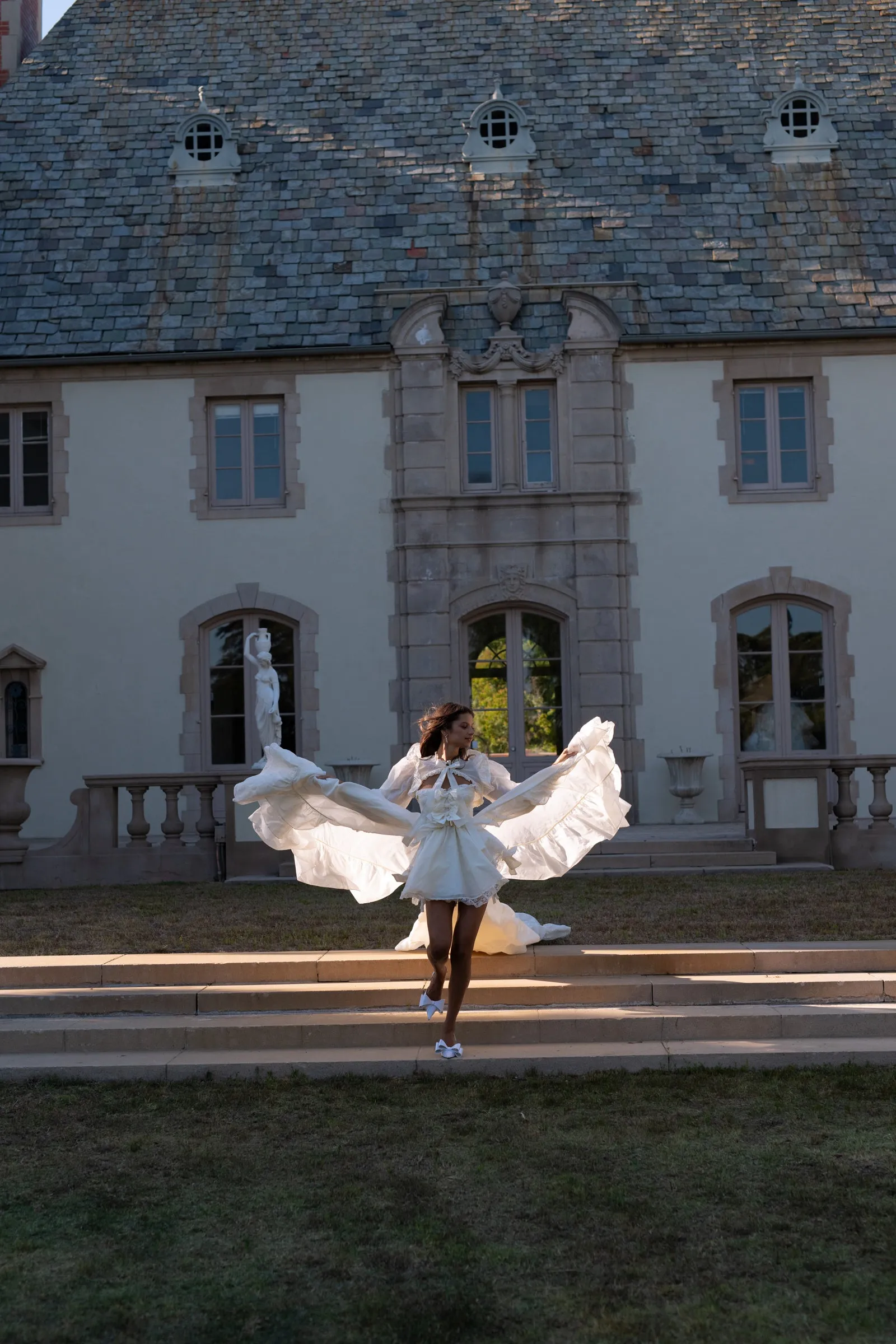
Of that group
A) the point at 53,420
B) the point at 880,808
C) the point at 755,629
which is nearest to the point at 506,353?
the point at 755,629

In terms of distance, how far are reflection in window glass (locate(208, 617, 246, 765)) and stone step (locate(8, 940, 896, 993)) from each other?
961 cm

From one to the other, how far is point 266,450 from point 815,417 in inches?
260

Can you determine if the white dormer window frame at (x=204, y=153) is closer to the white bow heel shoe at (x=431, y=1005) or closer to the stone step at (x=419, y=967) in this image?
the stone step at (x=419, y=967)

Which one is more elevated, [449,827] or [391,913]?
[449,827]

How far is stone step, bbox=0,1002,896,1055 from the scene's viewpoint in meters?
7.52

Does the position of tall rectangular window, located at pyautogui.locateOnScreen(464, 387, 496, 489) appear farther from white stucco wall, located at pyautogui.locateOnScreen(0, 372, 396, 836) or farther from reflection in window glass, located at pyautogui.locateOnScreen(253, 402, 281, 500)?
reflection in window glass, located at pyautogui.locateOnScreen(253, 402, 281, 500)

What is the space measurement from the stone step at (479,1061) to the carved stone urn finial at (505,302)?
39.8ft

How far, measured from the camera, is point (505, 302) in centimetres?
1794

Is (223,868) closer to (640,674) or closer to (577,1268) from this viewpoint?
(640,674)

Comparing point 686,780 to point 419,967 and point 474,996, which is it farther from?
point 474,996

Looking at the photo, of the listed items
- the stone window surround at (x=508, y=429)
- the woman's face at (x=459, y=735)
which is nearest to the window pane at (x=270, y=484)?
the stone window surround at (x=508, y=429)

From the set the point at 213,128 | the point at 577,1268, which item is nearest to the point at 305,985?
the point at 577,1268

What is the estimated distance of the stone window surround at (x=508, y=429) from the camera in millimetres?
18016

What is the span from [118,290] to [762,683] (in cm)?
919
